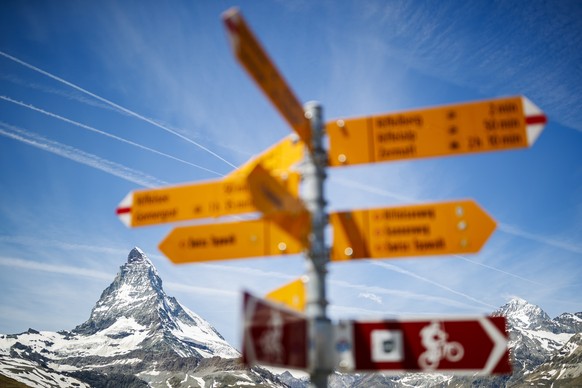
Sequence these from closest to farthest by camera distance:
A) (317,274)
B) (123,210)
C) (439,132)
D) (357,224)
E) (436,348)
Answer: (317,274)
(436,348)
(357,224)
(439,132)
(123,210)

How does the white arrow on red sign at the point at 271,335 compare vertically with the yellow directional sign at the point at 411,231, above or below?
below

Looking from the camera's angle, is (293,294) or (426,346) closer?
(426,346)

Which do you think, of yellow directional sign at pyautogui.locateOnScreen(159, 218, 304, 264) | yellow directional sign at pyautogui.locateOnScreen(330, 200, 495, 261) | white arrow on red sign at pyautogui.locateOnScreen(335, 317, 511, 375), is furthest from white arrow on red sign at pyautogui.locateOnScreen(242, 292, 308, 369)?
yellow directional sign at pyautogui.locateOnScreen(330, 200, 495, 261)

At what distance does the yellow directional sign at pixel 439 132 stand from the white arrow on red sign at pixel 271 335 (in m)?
2.33

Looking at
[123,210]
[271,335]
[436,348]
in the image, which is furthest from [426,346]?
[123,210]

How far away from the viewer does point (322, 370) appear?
5754mm

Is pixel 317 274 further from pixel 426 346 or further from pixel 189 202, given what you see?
pixel 189 202

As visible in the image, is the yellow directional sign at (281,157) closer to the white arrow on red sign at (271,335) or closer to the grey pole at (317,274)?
the grey pole at (317,274)

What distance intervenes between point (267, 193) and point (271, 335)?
1543 mm

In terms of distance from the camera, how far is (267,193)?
541 centimetres

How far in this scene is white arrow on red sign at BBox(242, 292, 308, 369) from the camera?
490 cm

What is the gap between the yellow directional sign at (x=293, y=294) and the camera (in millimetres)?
6613

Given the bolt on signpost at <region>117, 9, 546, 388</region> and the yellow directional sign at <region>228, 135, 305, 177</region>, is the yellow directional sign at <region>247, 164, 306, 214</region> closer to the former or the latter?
the bolt on signpost at <region>117, 9, 546, 388</region>

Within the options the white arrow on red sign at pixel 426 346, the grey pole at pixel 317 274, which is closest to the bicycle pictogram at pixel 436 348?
the white arrow on red sign at pixel 426 346
